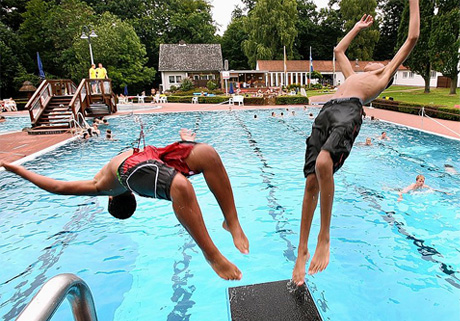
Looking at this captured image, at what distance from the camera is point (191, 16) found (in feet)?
174

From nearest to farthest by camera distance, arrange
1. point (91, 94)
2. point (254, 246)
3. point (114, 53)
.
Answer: point (254, 246)
point (91, 94)
point (114, 53)

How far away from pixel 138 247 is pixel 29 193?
440 centimetres

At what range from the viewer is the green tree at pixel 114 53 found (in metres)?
34.4

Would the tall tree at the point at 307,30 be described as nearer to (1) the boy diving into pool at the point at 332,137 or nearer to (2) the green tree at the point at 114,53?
(2) the green tree at the point at 114,53

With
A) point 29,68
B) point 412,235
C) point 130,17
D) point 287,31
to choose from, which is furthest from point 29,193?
point 130,17

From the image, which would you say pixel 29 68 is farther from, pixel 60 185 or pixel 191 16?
pixel 60 185

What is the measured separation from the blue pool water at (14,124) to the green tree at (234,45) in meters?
40.0

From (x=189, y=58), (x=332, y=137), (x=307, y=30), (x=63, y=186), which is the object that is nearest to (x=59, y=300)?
(x=63, y=186)

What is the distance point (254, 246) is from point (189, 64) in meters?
45.9

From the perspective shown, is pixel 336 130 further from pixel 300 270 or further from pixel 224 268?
pixel 224 268

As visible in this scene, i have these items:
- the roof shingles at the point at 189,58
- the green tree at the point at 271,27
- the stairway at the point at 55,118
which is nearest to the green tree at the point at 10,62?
the roof shingles at the point at 189,58

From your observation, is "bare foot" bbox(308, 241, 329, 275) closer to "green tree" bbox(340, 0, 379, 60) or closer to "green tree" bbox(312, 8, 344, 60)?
"green tree" bbox(340, 0, 379, 60)

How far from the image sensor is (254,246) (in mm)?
5648

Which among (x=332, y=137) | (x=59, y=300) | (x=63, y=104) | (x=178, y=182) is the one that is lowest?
(x=59, y=300)
